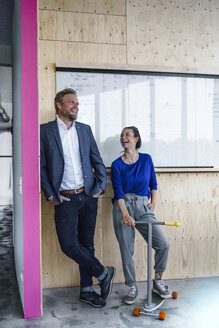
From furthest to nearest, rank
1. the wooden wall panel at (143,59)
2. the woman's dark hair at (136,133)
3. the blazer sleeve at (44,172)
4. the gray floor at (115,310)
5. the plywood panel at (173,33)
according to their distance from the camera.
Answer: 1. the plywood panel at (173,33)
2. the wooden wall panel at (143,59)
3. the woman's dark hair at (136,133)
4. the blazer sleeve at (44,172)
5. the gray floor at (115,310)

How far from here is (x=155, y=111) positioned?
3.38m

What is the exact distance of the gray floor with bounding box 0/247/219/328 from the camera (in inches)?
98.5

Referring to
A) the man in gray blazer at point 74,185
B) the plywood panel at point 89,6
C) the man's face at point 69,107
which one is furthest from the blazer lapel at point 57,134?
the plywood panel at point 89,6

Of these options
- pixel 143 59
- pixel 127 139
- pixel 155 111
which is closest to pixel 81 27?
pixel 143 59

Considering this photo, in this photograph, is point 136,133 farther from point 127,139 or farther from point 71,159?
point 71,159

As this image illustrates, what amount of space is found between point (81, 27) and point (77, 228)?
6.17 feet

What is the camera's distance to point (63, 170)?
9.14 ft

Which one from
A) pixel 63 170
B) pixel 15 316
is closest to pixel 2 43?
pixel 63 170

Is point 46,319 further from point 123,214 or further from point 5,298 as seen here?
point 123,214

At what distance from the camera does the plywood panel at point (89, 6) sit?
3188mm

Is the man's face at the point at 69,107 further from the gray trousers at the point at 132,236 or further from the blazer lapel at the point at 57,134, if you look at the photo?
the gray trousers at the point at 132,236

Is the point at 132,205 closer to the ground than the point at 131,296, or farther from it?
farther from it

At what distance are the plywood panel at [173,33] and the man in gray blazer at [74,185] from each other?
0.98 meters

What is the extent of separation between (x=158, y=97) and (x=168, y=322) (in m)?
2.03
